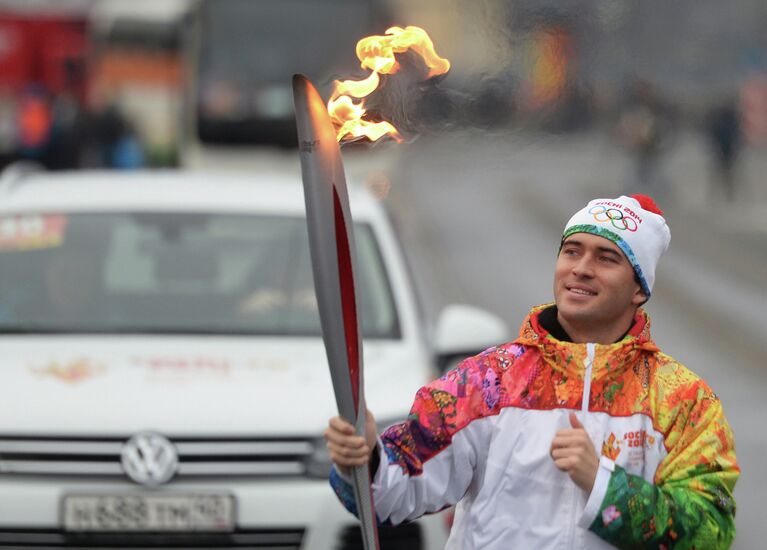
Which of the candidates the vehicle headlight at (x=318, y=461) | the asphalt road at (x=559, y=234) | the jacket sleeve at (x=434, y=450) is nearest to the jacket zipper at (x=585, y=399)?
the jacket sleeve at (x=434, y=450)

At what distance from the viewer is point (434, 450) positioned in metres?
2.69

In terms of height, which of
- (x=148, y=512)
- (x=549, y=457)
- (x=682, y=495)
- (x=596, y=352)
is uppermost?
(x=148, y=512)

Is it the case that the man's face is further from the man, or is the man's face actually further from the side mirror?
the side mirror

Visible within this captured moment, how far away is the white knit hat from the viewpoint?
2725 millimetres

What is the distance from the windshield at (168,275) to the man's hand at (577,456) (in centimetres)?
286

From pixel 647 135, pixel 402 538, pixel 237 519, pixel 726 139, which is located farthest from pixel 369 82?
pixel 726 139

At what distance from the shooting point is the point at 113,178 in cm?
644

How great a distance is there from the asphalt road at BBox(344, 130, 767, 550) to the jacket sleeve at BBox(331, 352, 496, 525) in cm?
98

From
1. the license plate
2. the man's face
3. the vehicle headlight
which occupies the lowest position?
the man's face

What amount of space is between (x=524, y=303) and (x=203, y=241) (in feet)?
27.0

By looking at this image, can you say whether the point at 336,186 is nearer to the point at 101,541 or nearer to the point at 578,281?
the point at 578,281

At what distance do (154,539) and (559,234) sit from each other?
1628cm

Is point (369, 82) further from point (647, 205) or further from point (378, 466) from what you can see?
point (378, 466)

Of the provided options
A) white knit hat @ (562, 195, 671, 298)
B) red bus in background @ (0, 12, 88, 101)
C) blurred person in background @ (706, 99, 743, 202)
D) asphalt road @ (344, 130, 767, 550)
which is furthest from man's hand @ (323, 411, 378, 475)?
red bus in background @ (0, 12, 88, 101)
